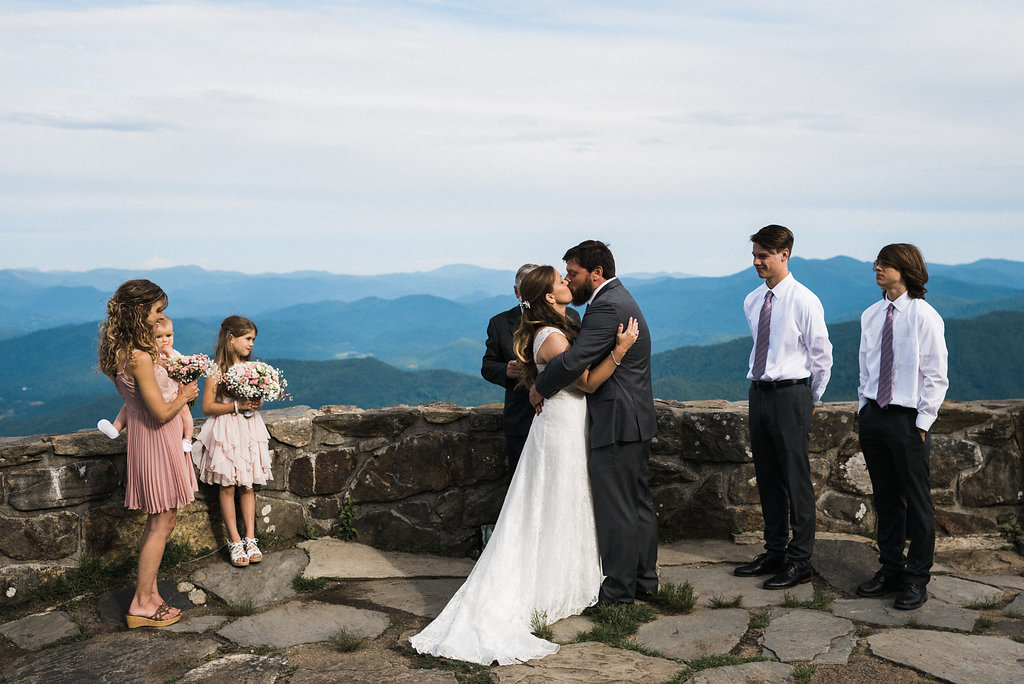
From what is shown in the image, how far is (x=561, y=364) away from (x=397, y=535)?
2.38m

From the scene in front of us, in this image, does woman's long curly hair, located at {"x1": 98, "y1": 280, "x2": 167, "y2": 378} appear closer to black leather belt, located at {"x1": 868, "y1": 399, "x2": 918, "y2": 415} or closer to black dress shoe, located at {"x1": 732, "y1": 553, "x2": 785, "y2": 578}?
black dress shoe, located at {"x1": 732, "y1": 553, "x2": 785, "y2": 578}

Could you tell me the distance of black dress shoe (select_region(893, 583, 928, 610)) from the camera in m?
4.33

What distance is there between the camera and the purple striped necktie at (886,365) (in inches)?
173

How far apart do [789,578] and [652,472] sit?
1316 mm

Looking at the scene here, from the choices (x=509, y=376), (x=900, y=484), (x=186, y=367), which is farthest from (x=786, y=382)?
(x=186, y=367)

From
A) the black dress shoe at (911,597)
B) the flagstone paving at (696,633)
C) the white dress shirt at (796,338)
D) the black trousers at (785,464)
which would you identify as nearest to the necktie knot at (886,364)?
the white dress shirt at (796,338)

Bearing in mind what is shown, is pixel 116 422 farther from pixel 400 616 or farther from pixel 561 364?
pixel 561 364

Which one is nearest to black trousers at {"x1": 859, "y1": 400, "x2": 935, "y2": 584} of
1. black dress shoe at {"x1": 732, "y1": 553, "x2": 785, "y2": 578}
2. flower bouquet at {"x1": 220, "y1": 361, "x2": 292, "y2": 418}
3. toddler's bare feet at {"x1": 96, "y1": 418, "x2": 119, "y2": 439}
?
black dress shoe at {"x1": 732, "y1": 553, "x2": 785, "y2": 578}

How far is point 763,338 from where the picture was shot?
4719 millimetres

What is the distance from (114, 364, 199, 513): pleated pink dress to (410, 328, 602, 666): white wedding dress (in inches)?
66.1

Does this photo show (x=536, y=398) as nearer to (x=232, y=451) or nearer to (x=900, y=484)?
(x=232, y=451)

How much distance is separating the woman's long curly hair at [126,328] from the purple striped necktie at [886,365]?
401cm

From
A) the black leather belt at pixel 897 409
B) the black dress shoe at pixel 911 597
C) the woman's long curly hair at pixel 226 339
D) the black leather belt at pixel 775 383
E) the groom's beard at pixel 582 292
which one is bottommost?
the black dress shoe at pixel 911 597

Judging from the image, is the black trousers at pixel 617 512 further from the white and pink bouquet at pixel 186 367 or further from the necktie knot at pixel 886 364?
the white and pink bouquet at pixel 186 367
